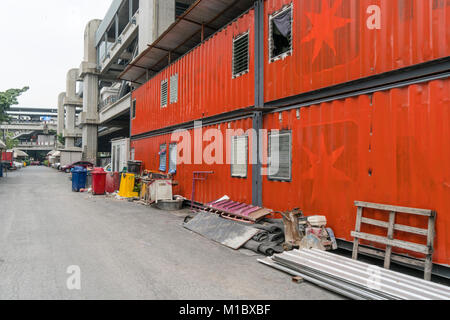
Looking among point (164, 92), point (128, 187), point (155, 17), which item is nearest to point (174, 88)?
point (164, 92)

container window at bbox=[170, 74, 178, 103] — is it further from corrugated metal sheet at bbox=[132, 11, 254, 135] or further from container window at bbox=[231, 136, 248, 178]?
container window at bbox=[231, 136, 248, 178]

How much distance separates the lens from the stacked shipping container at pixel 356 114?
439cm

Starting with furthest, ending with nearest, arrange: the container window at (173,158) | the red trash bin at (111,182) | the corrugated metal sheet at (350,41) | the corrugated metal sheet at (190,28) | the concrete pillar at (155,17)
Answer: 1. the concrete pillar at (155,17)
2. the red trash bin at (111,182)
3. the container window at (173,158)
4. the corrugated metal sheet at (190,28)
5. the corrugated metal sheet at (350,41)

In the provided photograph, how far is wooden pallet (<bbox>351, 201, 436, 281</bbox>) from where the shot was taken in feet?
13.7

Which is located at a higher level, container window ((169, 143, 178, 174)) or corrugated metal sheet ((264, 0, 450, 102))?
corrugated metal sheet ((264, 0, 450, 102))

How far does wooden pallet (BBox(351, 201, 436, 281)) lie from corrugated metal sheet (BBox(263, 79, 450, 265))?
15 centimetres

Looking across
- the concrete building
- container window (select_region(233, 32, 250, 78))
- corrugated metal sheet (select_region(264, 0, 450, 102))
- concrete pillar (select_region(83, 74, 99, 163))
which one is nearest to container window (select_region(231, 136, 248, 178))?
corrugated metal sheet (select_region(264, 0, 450, 102))

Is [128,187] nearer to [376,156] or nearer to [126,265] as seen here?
[126,265]

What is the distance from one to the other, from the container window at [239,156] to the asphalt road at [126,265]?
2382 mm

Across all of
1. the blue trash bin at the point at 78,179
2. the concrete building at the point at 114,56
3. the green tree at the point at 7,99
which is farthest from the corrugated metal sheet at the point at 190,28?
the green tree at the point at 7,99

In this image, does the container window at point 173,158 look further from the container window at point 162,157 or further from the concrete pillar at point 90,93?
the concrete pillar at point 90,93

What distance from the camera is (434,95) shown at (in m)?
4.38
